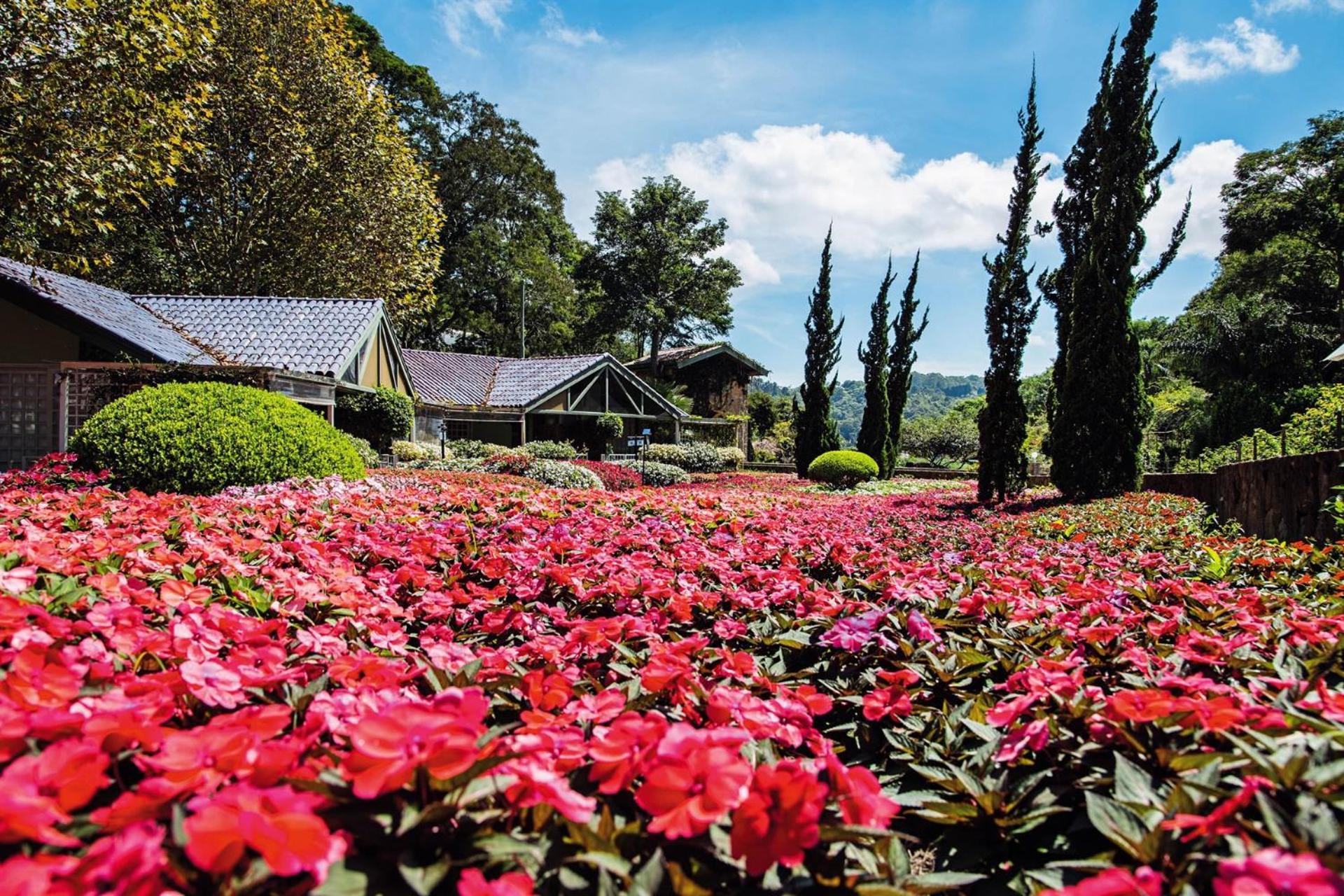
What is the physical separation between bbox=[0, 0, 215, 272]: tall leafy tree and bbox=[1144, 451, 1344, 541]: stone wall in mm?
15720

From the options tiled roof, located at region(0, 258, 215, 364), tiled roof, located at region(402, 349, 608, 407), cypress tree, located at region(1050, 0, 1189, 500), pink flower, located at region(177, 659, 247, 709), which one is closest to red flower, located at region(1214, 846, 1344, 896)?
pink flower, located at region(177, 659, 247, 709)

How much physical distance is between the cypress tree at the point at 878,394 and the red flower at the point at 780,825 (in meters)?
23.5

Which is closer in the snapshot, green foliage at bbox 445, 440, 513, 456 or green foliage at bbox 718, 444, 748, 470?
green foliage at bbox 445, 440, 513, 456

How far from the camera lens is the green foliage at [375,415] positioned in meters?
18.7

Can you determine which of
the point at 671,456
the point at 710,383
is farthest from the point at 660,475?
the point at 710,383

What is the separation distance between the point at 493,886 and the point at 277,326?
1819 centimetres

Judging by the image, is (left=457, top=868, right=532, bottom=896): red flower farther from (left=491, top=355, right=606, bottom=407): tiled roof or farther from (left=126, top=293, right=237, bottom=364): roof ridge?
(left=491, top=355, right=606, bottom=407): tiled roof

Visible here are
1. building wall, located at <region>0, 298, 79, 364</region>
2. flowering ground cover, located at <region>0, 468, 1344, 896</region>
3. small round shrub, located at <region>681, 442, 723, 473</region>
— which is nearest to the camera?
flowering ground cover, located at <region>0, 468, 1344, 896</region>

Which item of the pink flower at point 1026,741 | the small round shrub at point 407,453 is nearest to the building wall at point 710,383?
the small round shrub at point 407,453

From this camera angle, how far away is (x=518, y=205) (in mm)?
35688

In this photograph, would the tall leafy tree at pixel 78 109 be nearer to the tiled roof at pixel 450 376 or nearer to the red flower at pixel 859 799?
the tiled roof at pixel 450 376

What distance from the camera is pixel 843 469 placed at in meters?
20.7

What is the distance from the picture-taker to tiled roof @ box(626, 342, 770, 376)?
37781 mm

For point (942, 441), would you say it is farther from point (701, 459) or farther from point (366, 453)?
point (366, 453)
